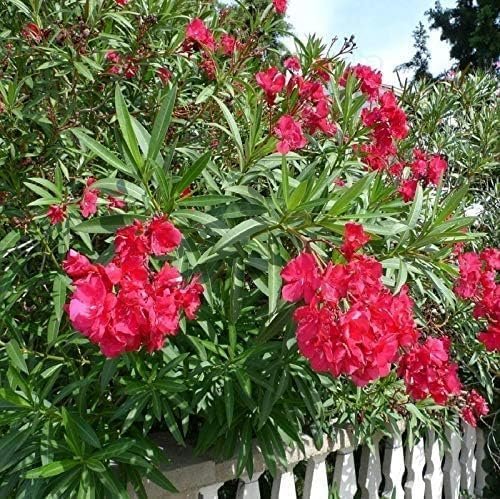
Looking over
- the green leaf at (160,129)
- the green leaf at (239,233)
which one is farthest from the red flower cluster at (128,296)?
the green leaf at (160,129)

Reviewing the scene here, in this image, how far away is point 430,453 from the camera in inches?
97.9

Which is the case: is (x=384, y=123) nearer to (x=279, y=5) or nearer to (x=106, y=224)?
(x=279, y=5)

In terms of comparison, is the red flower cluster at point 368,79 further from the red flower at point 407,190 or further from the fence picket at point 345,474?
the fence picket at point 345,474

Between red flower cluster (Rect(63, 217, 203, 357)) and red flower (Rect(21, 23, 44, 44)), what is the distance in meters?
0.88

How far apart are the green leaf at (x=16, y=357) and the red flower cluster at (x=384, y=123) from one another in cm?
114

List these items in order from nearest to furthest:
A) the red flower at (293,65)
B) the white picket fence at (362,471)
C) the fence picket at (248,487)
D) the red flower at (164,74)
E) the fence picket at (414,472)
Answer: the white picket fence at (362,471) < the fence picket at (248,487) < the red flower at (164,74) < the red flower at (293,65) < the fence picket at (414,472)

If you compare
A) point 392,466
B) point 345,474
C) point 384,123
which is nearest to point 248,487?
point 345,474

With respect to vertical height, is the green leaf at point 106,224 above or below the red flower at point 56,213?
below

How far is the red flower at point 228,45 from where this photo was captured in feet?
6.81

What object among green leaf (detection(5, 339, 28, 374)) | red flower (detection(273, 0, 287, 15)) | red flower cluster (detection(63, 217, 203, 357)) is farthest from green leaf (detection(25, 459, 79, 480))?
red flower (detection(273, 0, 287, 15))

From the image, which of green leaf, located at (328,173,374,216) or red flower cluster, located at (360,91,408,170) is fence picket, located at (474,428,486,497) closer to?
red flower cluster, located at (360,91,408,170)

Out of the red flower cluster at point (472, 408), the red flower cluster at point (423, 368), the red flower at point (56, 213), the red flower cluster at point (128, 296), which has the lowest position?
the red flower cluster at point (472, 408)

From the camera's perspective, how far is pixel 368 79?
2061 millimetres

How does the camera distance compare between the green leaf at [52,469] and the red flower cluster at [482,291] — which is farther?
the red flower cluster at [482,291]
